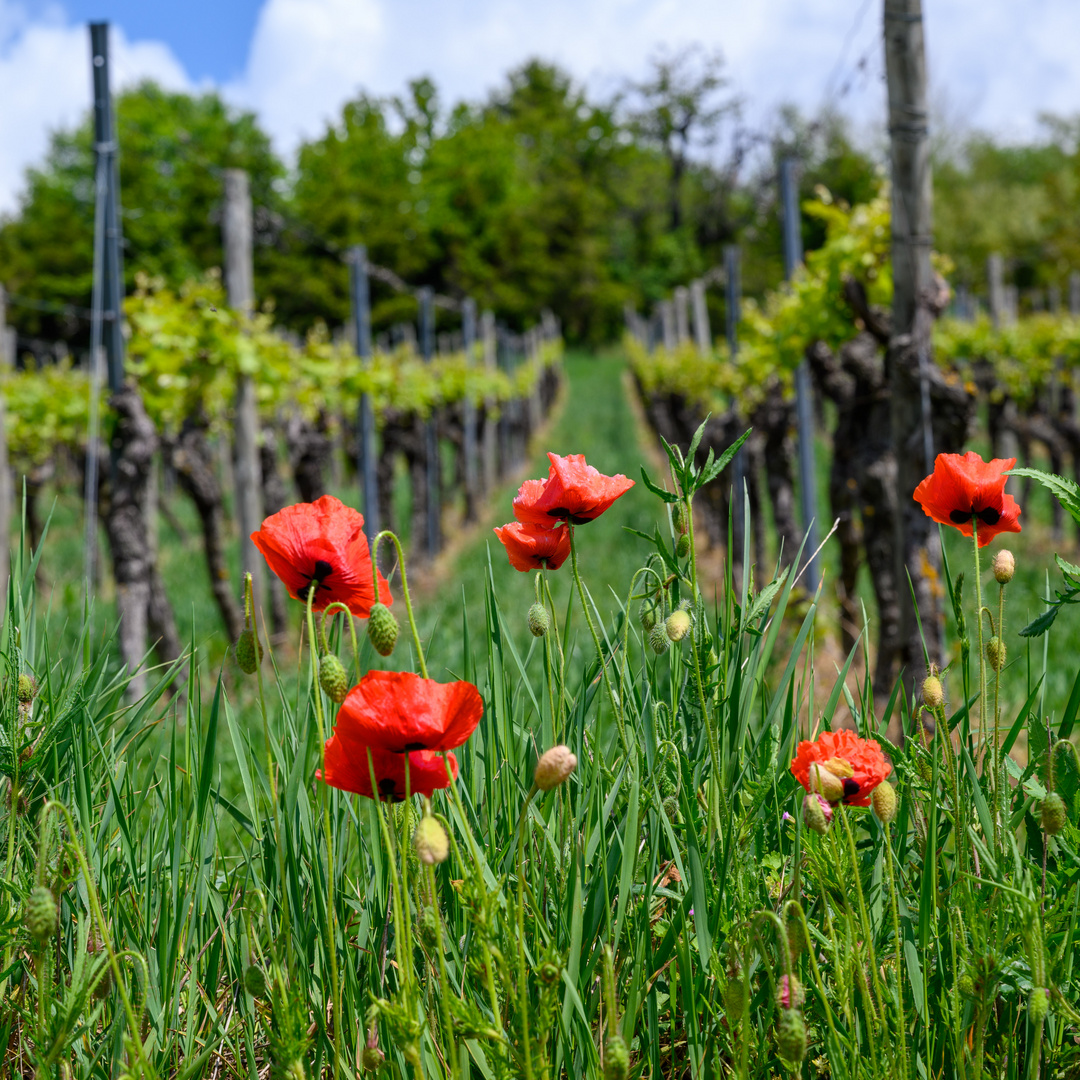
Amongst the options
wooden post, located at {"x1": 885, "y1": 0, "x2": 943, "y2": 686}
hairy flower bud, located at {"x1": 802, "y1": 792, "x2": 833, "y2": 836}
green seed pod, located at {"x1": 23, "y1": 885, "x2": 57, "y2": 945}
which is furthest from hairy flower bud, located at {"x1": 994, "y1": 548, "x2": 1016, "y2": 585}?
wooden post, located at {"x1": 885, "y1": 0, "x2": 943, "y2": 686}

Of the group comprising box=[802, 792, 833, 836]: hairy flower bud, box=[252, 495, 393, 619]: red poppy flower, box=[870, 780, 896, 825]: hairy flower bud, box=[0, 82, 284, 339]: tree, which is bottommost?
box=[870, 780, 896, 825]: hairy flower bud

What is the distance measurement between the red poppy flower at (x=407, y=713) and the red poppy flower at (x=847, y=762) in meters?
0.40

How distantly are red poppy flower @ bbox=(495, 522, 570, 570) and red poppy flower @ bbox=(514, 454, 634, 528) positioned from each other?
12mm

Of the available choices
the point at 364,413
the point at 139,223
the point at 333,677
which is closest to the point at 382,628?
the point at 333,677

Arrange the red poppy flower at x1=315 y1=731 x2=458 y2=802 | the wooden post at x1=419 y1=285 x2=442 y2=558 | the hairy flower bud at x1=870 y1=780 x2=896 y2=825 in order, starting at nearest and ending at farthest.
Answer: the red poppy flower at x1=315 y1=731 x2=458 y2=802 < the hairy flower bud at x1=870 y1=780 x2=896 y2=825 < the wooden post at x1=419 y1=285 x2=442 y2=558

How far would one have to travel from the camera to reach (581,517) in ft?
3.80

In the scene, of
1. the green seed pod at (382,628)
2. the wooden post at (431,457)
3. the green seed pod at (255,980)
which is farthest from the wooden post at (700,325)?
the green seed pod at (255,980)

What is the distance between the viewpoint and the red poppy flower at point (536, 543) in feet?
3.87

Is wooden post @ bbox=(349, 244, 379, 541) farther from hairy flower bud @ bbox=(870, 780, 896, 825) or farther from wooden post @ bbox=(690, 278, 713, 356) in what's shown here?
hairy flower bud @ bbox=(870, 780, 896, 825)

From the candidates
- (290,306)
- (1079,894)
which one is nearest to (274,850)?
(1079,894)

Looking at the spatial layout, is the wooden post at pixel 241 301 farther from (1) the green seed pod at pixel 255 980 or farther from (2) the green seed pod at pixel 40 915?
(2) the green seed pod at pixel 40 915

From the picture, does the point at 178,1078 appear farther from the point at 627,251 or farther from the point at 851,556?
the point at 627,251

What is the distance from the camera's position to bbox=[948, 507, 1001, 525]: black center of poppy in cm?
124

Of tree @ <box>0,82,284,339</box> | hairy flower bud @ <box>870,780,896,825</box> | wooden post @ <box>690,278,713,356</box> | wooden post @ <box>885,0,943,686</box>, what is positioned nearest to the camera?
hairy flower bud @ <box>870,780,896,825</box>
